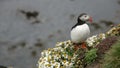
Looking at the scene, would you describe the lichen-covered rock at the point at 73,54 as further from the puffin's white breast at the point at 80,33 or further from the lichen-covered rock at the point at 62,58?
the puffin's white breast at the point at 80,33

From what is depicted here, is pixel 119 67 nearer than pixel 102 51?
Yes

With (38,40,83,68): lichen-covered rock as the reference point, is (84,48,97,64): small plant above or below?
below

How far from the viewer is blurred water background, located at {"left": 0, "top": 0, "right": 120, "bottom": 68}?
43.1ft

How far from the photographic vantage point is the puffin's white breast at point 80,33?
422 inches

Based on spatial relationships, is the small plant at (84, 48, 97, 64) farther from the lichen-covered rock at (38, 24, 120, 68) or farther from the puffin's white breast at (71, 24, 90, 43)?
the puffin's white breast at (71, 24, 90, 43)

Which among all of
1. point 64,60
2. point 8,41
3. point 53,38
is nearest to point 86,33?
point 64,60

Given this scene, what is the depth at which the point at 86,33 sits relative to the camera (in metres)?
10.8

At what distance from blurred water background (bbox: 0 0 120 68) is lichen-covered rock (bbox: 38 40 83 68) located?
2.33m

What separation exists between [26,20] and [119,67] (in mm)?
7004

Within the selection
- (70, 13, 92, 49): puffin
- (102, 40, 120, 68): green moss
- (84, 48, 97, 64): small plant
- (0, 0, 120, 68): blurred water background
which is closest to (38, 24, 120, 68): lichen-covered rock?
(84, 48, 97, 64): small plant

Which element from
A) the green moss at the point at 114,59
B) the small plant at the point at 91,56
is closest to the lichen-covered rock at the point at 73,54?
the small plant at the point at 91,56

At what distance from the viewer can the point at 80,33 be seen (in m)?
10.7

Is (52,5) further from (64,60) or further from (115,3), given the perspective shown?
(64,60)

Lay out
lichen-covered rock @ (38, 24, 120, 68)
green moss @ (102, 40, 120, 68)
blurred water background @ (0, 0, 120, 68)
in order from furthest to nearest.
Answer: blurred water background @ (0, 0, 120, 68) < lichen-covered rock @ (38, 24, 120, 68) < green moss @ (102, 40, 120, 68)
